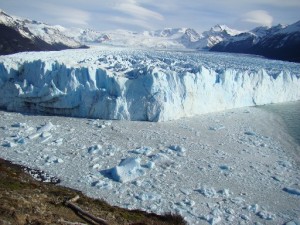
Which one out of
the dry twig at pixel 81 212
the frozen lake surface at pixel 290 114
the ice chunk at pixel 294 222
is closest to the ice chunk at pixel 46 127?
the dry twig at pixel 81 212

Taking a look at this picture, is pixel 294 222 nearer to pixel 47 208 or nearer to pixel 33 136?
pixel 47 208

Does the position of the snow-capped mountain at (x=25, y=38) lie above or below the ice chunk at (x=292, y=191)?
above

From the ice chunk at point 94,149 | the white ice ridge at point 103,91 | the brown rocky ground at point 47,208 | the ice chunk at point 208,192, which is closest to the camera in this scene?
the brown rocky ground at point 47,208

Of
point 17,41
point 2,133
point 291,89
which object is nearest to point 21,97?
point 2,133

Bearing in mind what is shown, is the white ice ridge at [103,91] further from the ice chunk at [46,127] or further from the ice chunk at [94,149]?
the ice chunk at [94,149]

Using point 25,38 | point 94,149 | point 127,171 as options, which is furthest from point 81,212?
point 25,38

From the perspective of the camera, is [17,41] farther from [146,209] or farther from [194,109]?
[146,209]
